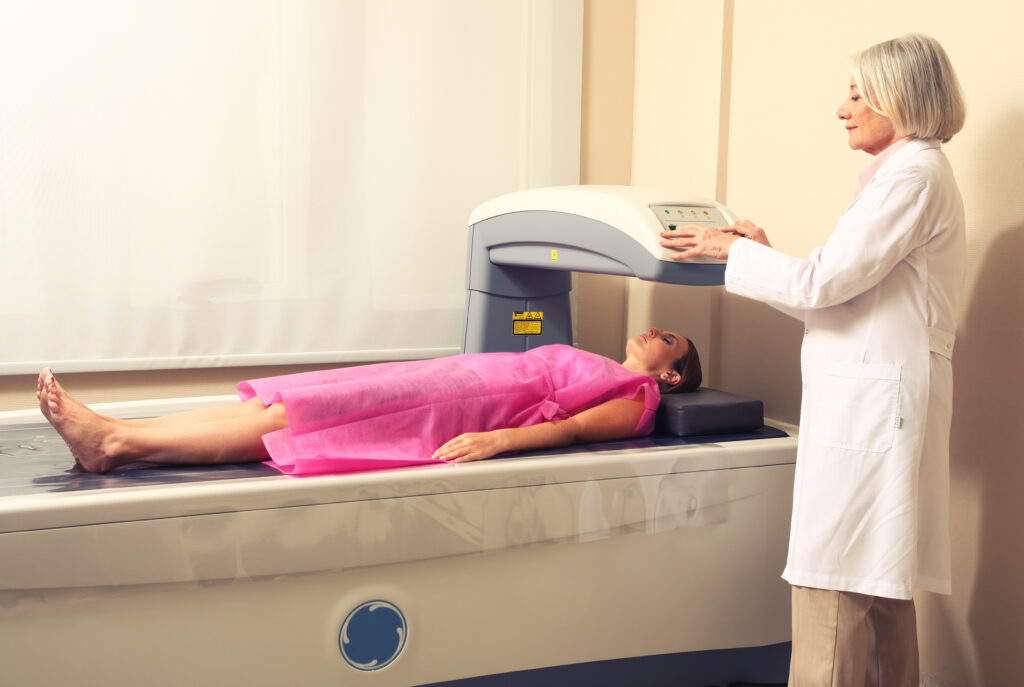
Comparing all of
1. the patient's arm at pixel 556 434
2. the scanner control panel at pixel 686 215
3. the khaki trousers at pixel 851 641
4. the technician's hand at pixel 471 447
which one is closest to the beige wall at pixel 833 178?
the khaki trousers at pixel 851 641

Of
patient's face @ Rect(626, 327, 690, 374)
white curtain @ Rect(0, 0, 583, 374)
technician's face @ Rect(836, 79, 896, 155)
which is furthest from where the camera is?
white curtain @ Rect(0, 0, 583, 374)

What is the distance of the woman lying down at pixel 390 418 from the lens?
151 centimetres

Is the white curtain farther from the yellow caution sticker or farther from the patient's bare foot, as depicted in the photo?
the patient's bare foot

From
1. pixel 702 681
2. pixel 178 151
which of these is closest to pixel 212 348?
pixel 178 151

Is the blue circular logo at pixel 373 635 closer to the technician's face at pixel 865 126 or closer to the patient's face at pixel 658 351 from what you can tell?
the patient's face at pixel 658 351

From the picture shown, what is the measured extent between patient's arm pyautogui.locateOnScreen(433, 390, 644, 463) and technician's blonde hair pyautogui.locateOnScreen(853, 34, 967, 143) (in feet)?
2.55

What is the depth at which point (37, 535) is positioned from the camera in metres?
1.26

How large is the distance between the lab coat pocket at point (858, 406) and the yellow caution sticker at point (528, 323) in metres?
1.06

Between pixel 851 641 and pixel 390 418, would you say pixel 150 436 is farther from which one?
pixel 851 641

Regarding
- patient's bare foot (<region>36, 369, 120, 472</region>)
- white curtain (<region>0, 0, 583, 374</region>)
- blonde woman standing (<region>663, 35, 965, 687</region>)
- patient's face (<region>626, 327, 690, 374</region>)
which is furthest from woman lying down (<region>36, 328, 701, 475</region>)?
white curtain (<region>0, 0, 583, 374</region>)

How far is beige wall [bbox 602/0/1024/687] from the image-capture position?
1653 millimetres

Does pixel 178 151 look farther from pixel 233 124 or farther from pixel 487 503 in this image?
pixel 487 503

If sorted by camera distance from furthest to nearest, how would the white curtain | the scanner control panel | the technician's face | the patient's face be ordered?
the white curtain, the patient's face, the scanner control panel, the technician's face

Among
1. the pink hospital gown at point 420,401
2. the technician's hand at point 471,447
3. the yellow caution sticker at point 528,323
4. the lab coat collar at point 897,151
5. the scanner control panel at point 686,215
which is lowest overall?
the technician's hand at point 471,447
